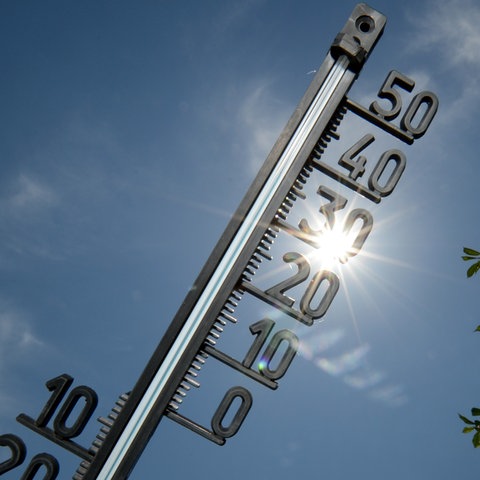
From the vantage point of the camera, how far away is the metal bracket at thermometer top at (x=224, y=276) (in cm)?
566

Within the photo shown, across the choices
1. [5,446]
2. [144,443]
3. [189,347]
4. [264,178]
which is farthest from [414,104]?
→ [5,446]

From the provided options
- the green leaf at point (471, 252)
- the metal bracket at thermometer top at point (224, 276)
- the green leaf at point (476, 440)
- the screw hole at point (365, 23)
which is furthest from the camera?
the screw hole at point (365, 23)

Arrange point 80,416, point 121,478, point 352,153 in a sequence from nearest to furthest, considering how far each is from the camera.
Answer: point 121,478
point 80,416
point 352,153

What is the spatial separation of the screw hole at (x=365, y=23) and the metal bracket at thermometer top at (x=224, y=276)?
42 centimetres

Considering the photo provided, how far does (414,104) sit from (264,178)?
2.31 m

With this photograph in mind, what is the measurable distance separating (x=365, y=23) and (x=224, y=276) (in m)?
4.02

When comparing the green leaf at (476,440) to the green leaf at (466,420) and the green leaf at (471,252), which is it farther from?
the green leaf at (471,252)

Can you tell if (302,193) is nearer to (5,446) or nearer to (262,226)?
(262,226)

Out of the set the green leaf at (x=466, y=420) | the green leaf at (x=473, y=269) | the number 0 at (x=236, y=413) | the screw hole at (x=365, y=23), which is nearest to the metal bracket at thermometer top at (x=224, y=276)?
the number 0 at (x=236, y=413)

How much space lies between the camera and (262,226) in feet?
20.9

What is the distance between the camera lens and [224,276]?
20.3ft

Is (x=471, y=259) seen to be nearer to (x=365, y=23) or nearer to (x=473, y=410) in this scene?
(x=473, y=410)

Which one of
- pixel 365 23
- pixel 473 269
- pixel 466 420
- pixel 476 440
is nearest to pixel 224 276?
pixel 473 269

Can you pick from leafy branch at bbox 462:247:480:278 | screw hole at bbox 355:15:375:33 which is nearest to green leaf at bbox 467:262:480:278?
leafy branch at bbox 462:247:480:278
